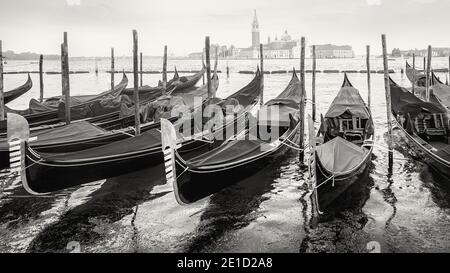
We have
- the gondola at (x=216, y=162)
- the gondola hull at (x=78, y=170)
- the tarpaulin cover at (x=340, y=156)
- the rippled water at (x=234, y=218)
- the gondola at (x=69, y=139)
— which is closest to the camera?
the rippled water at (x=234, y=218)

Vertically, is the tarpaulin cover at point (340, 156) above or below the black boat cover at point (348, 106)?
below

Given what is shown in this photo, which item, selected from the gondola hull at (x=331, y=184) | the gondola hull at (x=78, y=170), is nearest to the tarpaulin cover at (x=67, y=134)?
the gondola hull at (x=78, y=170)

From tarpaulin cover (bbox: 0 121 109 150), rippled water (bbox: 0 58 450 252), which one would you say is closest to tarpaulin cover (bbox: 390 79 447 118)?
rippled water (bbox: 0 58 450 252)

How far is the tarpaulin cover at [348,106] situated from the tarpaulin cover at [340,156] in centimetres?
280

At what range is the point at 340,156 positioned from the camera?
260 inches

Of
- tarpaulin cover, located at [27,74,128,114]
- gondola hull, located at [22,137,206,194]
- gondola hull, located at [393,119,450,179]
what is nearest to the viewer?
gondola hull, located at [22,137,206,194]

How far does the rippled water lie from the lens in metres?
5.24

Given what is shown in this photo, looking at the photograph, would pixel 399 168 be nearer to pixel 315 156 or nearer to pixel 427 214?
pixel 427 214

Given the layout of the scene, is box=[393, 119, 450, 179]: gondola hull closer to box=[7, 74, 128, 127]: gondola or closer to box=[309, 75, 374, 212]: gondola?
box=[309, 75, 374, 212]: gondola

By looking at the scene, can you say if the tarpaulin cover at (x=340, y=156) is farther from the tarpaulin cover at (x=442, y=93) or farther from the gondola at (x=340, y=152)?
the tarpaulin cover at (x=442, y=93)

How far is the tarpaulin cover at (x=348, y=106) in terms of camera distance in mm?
9859

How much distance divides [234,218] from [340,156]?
2.16 m

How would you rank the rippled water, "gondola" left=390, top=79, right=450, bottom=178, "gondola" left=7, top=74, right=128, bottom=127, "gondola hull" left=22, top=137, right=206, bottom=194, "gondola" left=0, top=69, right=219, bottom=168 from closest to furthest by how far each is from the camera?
the rippled water < "gondola hull" left=22, top=137, right=206, bottom=194 < "gondola" left=0, top=69, right=219, bottom=168 < "gondola" left=390, top=79, right=450, bottom=178 < "gondola" left=7, top=74, right=128, bottom=127

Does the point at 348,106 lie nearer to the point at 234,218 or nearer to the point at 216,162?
the point at 216,162
